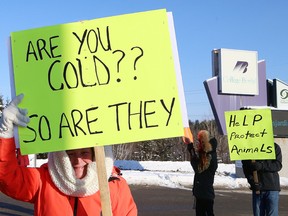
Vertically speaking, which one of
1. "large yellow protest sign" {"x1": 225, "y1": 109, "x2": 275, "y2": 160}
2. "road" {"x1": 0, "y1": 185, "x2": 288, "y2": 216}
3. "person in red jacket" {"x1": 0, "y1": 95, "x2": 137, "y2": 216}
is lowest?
"road" {"x1": 0, "y1": 185, "x2": 288, "y2": 216}

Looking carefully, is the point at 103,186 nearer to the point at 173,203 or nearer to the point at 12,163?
the point at 12,163

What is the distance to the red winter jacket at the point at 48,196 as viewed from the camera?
254 cm

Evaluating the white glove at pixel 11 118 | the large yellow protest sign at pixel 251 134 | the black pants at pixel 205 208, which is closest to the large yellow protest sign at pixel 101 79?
the white glove at pixel 11 118

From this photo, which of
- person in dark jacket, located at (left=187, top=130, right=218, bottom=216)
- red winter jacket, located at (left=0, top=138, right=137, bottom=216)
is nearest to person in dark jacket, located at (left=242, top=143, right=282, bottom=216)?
person in dark jacket, located at (left=187, top=130, right=218, bottom=216)

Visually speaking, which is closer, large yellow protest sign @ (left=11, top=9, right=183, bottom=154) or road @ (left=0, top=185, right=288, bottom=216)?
large yellow protest sign @ (left=11, top=9, right=183, bottom=154)

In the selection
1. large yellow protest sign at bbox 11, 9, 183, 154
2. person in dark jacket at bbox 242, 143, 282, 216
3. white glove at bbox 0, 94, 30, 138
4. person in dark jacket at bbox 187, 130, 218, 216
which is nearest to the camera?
white glove at bbox 0, 94, 30, 138

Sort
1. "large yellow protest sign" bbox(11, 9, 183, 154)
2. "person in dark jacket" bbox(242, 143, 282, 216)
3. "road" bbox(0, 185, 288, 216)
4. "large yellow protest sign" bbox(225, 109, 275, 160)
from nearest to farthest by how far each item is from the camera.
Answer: "large yellow protest sign" bbox(11, 9, 183, 154), "large yellow protest sign" bbox(225, 109, 275, 160), "person in dark jacket" bbox(242, 143, 282, 216), "road" bbox(0, 185, 288, 216)

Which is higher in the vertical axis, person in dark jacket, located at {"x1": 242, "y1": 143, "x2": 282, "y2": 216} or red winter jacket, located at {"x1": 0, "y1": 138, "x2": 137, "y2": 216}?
red winter jacket, located at {"x1": 0, "y1": 138, "x2": 137, "y2": 216}

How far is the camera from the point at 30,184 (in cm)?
259

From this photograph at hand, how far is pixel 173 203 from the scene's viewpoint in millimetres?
12586

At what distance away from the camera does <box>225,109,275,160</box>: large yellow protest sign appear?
6.79 meters

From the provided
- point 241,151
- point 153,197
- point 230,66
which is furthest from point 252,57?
point 241,151

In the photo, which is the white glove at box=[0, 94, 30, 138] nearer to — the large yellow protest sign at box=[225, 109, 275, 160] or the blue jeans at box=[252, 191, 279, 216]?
the large yellow protest sign at box=[225, 109, 275, 160]

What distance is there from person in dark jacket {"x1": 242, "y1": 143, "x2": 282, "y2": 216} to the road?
12.6ft
